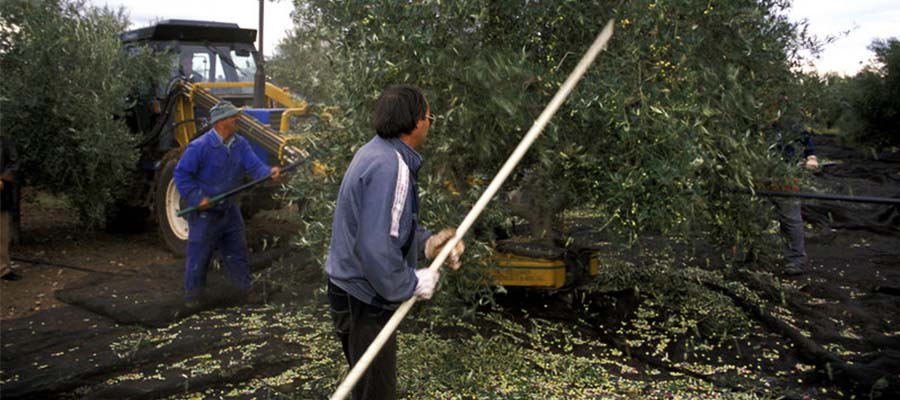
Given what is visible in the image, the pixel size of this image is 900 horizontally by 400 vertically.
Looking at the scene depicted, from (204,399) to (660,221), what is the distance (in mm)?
2954

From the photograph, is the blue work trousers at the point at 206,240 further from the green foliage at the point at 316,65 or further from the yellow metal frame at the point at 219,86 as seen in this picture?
the yellow metal frame at the point at 219,86

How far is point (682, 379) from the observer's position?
486 cm

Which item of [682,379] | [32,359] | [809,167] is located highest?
[809,167]

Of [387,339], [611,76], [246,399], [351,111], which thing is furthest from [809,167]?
[246,399]

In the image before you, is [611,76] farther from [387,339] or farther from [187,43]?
[187,43]

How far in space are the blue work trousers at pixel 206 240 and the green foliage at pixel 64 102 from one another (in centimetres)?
268

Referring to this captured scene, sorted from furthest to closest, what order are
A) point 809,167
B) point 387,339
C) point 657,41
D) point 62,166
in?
point 62,166, point 809,167, point 657,41, point 387,339

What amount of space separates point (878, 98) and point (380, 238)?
18.4 metres

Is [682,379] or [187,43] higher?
[187,43]

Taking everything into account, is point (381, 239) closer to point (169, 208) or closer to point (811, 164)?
point (811, 164)

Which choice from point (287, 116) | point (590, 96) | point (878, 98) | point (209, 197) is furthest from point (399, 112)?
point (878, 98)

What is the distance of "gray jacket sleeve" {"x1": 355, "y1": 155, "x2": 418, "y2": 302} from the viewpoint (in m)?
3.04

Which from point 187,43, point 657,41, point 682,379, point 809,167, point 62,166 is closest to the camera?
point 657,41

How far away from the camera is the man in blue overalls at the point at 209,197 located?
6.67 m
